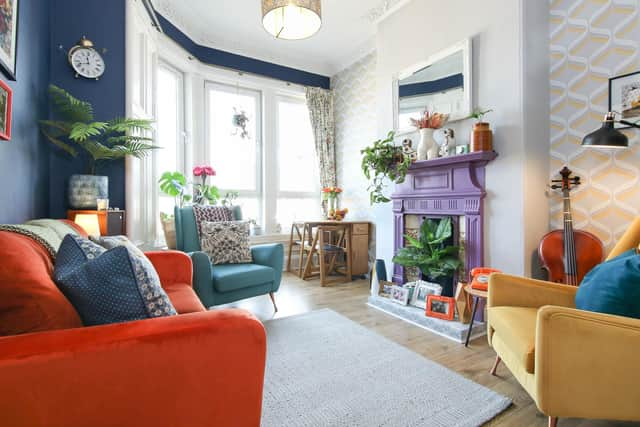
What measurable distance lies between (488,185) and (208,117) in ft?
11.5

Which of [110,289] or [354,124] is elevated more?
[354,124]

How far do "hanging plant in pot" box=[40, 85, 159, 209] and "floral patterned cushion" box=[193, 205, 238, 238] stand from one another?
75 cm

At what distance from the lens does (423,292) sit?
270 cm

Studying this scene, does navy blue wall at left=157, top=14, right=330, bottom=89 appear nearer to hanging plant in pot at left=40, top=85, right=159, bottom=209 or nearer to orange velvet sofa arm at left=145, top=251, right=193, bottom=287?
hanging plant in pot at left=40, top=85, right=159, bottom=209

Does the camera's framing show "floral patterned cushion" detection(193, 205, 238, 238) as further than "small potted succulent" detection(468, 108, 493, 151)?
Yes

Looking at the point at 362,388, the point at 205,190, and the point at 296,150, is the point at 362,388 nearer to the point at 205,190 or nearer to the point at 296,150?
the point at 205,190

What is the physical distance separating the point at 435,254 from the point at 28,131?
307 cm

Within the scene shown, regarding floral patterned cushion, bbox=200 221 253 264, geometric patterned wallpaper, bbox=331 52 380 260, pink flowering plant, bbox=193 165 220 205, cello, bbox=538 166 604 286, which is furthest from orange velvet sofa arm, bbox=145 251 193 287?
geometric patterned wallpaper, bbox=331 52 380 260

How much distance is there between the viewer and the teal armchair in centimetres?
232

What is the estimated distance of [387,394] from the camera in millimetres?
1575

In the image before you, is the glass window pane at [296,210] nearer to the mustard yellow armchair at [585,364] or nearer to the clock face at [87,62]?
the clock face at [87,62]

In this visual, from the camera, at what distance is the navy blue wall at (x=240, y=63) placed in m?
3.60

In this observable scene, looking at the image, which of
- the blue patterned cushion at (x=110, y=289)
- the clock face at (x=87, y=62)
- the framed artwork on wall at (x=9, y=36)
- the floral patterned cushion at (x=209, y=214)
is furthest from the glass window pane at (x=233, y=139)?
the blue patterned cushion at (x=110, y=289)

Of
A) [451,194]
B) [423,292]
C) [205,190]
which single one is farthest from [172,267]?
[451,194]
